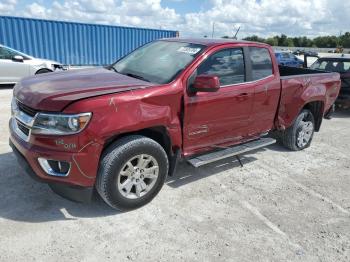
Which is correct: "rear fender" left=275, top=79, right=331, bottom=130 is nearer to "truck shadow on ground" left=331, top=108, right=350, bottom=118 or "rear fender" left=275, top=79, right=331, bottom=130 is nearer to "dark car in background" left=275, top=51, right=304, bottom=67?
"truck shadow on ground" left=331, top=108, right=350, bottom=118

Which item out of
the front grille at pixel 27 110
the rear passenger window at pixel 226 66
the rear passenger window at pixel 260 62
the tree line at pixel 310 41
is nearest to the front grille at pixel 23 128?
the front grille at pixel 27 110

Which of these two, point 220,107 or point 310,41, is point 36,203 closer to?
point 220,107

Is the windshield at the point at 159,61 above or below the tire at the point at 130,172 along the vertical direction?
above

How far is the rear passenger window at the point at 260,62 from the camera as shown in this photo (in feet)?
15.0

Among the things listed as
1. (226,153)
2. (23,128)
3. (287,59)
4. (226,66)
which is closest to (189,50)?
(226,66)

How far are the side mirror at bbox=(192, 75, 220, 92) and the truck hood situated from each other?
52 centimetres

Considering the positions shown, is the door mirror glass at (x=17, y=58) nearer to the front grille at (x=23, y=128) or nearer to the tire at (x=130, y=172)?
the front grille at (x=23, y=128)

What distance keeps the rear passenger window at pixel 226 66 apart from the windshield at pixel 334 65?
595cm

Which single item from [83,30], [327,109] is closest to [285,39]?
[83,30]

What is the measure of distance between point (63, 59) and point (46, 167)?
13.4m

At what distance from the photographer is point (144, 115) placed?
10.9ft

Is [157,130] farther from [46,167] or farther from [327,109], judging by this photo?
[327,109]

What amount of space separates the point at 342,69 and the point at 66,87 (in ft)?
26.8

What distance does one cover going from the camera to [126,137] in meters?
3.37
